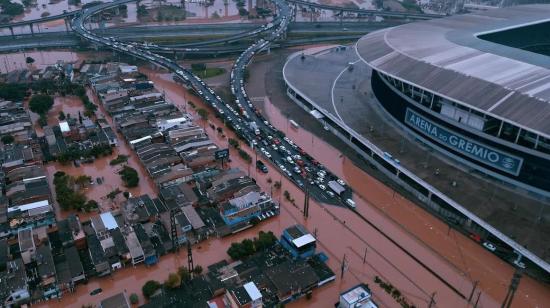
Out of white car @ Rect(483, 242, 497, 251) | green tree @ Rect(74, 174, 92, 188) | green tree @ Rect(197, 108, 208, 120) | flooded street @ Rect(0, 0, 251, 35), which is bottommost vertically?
white car @ Rect(483, 242, 497, 251)

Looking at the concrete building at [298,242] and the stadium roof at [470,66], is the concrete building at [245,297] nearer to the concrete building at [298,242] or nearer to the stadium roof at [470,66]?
the concrete building at [298,242]

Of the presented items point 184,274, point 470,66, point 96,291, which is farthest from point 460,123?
point 96,291

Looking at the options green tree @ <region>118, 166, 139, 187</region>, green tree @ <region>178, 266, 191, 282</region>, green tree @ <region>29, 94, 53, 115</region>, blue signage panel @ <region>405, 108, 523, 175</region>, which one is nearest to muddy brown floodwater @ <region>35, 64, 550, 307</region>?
green tree @ <region>178, 266, 191, 282</region>

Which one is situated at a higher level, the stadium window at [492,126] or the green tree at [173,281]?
the stadium window at [492,126]

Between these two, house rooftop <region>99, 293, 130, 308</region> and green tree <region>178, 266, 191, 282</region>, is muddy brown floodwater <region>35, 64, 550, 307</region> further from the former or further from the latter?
green tree <region>178, 266, 191, 282</region>

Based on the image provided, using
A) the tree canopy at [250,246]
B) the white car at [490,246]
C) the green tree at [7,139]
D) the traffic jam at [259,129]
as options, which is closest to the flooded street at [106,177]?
the green tree at [7,139]

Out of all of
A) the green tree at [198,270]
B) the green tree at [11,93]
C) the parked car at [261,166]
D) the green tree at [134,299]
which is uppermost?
the green tree at [11,93]
